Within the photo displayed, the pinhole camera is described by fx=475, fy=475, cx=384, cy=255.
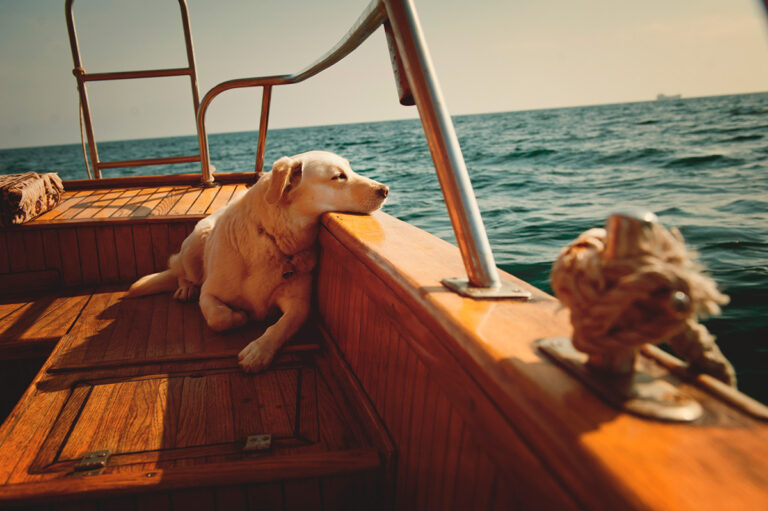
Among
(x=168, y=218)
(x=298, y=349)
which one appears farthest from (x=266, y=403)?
(x=168, y=218)

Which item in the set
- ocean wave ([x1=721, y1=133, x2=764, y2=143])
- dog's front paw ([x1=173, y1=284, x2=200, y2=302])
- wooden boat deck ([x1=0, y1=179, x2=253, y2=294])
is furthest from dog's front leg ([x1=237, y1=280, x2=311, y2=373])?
ocean wave ([x1=721, y1=133, x2=764, y2=143])

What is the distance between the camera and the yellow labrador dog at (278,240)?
222cm

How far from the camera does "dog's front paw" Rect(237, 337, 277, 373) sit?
1.96 metres

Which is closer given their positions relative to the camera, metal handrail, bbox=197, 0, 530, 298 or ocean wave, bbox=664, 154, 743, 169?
metal handrail, bbox=197, 0, 530, 298

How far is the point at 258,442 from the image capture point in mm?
1498

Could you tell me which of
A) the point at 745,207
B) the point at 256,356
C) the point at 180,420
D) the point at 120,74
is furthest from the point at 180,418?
the point at 745,207

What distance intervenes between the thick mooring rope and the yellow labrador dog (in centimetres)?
164

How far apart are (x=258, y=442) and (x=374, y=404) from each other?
38 cm

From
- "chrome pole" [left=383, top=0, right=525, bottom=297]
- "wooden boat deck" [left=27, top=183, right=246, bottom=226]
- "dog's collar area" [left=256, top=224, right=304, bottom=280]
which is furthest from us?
"wooden boat deck" [left=27, top=183, right=246, bottom=226]

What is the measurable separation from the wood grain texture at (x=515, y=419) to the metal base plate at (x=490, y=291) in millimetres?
26

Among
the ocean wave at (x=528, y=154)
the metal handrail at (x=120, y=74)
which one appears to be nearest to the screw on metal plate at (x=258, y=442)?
the metal handrail at (x=120, y=74)

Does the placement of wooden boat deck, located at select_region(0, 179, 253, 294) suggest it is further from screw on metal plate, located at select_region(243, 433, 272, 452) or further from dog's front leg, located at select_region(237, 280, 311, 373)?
screw on metal plate, located at select_region(243, 433, 272, 452)

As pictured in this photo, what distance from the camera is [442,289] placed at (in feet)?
3.64

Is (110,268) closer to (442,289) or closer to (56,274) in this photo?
(56,274)
